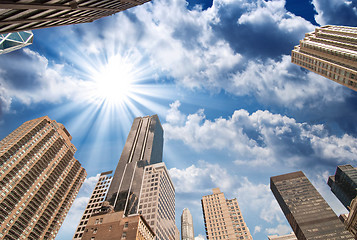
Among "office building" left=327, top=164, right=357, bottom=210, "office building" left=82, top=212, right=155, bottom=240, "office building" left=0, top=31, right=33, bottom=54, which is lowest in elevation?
"office building" left=82, top=212, right=155, bottom=240

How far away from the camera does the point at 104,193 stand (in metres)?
133

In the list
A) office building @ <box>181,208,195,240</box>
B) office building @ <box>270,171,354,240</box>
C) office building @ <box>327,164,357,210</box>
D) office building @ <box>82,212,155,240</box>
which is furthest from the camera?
office building @ <box>327,164,357,210</box>

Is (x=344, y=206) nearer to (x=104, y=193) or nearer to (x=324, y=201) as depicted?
(x=324, y=201)

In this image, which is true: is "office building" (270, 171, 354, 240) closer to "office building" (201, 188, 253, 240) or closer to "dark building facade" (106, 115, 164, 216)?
"office building" (201, 188, 253, 240)

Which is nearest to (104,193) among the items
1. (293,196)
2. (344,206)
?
(293,196)

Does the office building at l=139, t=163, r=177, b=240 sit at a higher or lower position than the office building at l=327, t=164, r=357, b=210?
lower

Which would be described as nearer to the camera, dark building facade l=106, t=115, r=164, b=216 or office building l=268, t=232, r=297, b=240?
dark building facade l=106, t=115, r=164, b=216

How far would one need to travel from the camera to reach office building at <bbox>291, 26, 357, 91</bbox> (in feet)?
212

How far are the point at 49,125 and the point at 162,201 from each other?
279ft

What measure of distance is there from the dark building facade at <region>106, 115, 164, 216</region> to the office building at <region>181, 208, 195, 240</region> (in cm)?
4711

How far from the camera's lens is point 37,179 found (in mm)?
105938

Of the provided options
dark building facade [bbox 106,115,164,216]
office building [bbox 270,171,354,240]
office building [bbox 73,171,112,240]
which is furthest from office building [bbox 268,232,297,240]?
office building [bbox 73,171,112,240]

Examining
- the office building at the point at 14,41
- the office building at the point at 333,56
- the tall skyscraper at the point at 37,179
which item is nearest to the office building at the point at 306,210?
the office building at the point at 333,56

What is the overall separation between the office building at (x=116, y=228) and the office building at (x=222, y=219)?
72.8 metres
